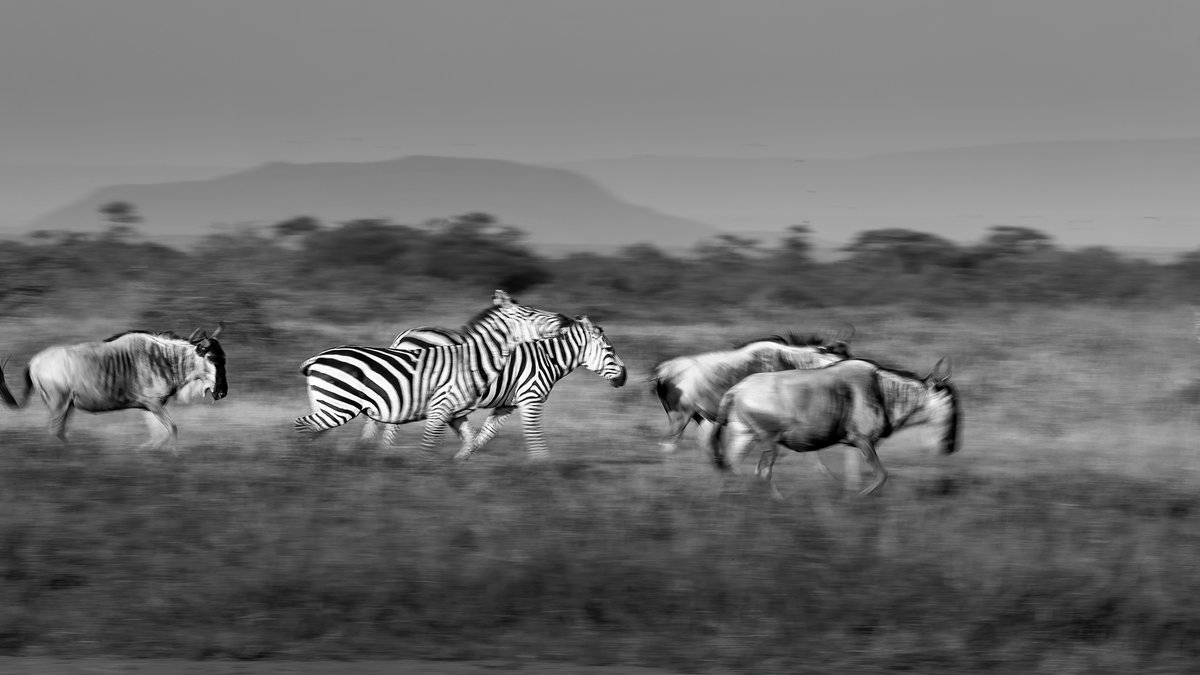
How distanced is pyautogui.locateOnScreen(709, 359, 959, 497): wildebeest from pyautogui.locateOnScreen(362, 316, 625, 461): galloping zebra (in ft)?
6.84

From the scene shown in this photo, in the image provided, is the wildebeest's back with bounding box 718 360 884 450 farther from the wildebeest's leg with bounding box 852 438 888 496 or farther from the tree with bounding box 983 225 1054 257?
the tree with bounding box 983 225 1054 257

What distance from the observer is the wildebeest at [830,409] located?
930cm

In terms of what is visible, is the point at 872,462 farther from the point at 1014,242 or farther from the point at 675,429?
the point at 1014,242

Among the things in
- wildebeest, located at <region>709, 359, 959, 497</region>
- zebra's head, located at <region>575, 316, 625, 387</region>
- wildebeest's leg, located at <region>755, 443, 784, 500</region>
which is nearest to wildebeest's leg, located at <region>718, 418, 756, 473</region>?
wildebeest, located at <region>709, 359, 959, 497</region>

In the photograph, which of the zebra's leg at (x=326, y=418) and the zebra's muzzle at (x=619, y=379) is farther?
the zebra's muzzle at (x=619, y=379)

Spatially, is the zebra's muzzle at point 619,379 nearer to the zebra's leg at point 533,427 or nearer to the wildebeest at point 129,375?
the zebra's leg at point 533,427

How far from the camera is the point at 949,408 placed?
9766 mm

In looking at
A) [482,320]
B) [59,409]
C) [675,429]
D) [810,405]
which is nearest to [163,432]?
[59,409]

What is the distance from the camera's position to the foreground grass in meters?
6.39

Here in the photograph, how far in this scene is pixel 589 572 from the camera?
7.25 meters

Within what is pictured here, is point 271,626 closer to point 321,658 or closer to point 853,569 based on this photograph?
point 321,658

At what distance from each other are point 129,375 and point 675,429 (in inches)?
169

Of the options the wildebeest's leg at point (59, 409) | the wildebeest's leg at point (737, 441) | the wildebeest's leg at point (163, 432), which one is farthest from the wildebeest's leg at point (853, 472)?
the wildebeest's leg at point (59, 409)

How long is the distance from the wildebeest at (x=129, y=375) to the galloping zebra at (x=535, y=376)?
1489mm
